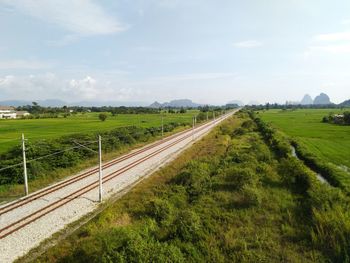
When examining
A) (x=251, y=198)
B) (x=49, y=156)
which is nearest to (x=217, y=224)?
(x=251, y=198)

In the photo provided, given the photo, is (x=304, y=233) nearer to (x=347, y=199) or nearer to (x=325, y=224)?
(x=325, y=224)

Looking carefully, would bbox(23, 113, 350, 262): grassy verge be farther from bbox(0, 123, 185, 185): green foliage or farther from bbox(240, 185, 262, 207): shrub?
bbox(0, 123, 185, 185): green foliage

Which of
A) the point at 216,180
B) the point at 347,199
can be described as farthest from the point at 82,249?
the point at 347,199

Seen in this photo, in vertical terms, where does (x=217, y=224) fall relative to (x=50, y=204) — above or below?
below

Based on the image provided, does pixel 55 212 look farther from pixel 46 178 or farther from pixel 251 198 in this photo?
pixel 251 198

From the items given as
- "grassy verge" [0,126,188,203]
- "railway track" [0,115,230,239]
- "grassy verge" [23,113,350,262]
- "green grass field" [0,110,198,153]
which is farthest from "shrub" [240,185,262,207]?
"green grass field" [0,110,198,153]

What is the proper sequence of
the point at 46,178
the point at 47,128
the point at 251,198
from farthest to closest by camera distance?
the point at 47,128
the point at 46,178
the point at 251,198

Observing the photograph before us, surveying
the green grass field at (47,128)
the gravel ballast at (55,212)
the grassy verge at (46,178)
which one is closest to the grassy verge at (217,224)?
the gravel ballast at (55,212)

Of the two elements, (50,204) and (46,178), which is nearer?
(50,204)
